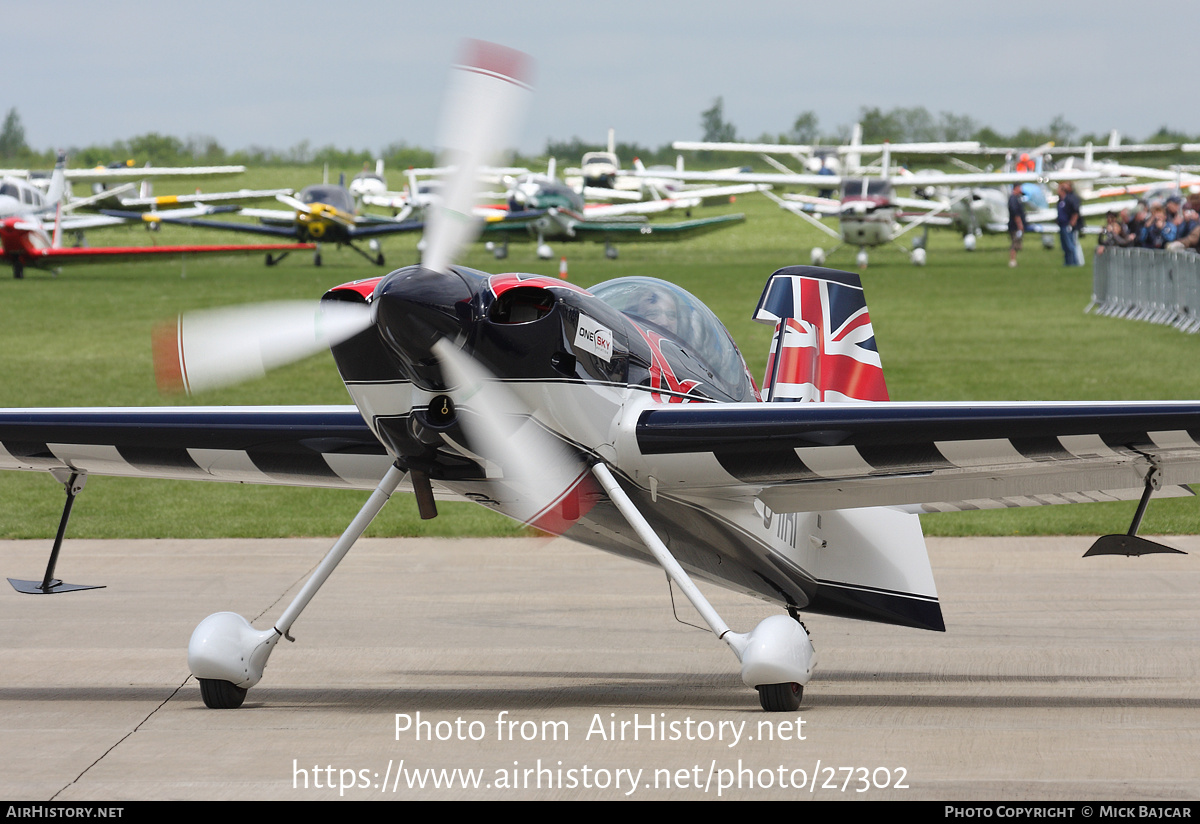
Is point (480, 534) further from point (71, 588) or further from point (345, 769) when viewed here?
point (345, 769)

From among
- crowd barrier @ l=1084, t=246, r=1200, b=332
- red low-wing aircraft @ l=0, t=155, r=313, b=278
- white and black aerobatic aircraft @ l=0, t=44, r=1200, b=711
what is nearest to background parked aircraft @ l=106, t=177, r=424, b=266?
red low-wing aircraft @ l=0, t=155, r=313, b=278

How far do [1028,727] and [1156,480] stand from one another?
4.30 ft

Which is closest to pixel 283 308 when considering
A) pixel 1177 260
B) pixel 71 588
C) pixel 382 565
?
pixel 71 588

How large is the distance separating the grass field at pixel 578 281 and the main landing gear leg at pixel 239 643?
20.2 feet

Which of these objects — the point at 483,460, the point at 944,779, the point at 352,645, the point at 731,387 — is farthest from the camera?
the point at 352,645

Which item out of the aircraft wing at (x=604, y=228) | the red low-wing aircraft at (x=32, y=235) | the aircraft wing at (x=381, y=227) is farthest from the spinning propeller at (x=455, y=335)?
the aircraft wing at (x=604, y=228)

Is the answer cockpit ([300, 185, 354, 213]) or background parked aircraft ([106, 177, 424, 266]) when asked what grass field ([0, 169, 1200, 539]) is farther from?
cockpit ([300, 185, 354, 213])

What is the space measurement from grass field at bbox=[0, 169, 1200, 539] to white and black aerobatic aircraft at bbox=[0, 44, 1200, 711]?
18.6 ft

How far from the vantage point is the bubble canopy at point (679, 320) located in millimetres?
7301

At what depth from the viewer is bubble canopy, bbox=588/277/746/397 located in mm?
7301

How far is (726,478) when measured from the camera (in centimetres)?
677

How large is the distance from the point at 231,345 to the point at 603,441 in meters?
1.67

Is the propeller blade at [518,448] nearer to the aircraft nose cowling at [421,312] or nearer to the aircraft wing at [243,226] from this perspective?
the aircraft nose cowling at [421,312]

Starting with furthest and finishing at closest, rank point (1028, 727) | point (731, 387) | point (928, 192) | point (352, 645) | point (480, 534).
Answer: point (928, 192) → point (480, 534) → point (352, 645) → point (731, 387) → point (1028, 727)
